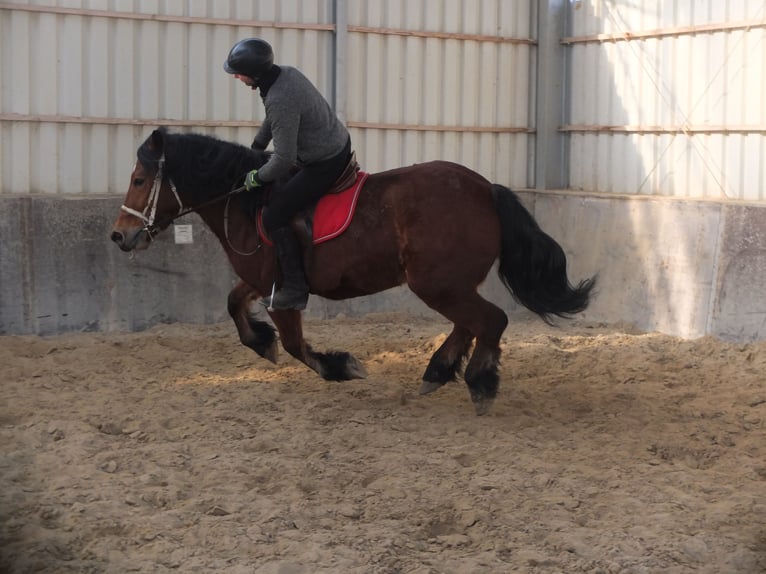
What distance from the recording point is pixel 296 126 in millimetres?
6352

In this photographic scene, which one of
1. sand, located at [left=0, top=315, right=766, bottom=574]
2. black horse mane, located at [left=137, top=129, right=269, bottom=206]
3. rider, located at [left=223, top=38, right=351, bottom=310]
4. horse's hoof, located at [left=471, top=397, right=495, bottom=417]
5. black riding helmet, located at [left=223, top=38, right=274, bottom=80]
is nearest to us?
sand, located at [left=0, top=315, right=766, bottom=574]

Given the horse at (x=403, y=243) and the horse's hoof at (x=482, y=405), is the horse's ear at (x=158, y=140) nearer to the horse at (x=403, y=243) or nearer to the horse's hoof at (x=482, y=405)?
the horse at (x=403, y=243)

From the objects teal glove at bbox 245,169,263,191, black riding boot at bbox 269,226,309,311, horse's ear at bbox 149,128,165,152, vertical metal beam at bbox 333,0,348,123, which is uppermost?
vertical metal beam at bbox 333,0,348,123

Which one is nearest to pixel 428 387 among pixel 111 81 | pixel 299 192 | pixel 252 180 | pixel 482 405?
pixel 482 405

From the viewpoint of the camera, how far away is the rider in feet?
20.7

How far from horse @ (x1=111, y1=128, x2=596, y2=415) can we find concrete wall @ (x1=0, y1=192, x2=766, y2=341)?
92.2 inches

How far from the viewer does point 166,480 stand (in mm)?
5082

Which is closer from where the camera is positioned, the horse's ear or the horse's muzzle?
the horse's ear

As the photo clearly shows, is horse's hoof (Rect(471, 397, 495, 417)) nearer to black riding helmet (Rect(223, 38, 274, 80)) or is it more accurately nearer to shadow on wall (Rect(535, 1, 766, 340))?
black riding helmet (Rect(223, 38, 274, 80))

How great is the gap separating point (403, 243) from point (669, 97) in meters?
4.28

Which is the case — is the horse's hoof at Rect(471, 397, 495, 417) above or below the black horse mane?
below

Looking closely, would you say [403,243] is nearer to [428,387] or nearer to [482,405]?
[428,387]

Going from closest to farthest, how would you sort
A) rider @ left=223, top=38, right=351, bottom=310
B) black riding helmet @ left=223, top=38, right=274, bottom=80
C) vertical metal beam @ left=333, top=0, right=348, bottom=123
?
1. black riding helmet @ left=223, top=38, right=274, bottom=80
2. rider @ left=223, top=38, right=351, bottom=310
3. vertical metal beam @ left=333, top=0, right=348, bottom=123

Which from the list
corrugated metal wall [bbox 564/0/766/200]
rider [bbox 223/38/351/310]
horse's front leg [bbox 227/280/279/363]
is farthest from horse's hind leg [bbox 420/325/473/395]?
corrugated metal wall [bbox 564/0/766/200]
